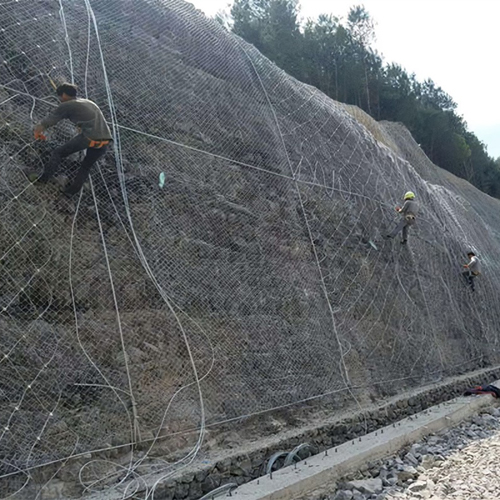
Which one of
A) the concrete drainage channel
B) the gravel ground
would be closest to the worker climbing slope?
the concrete drainage channel

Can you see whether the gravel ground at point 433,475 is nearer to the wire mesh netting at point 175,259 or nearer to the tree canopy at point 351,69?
the wire mesh netting at point 175,259

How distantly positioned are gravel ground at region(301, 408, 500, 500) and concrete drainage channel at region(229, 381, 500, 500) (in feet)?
0.27

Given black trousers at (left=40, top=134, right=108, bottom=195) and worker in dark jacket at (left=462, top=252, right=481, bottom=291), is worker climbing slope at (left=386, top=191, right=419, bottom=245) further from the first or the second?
black trousers at (left=40, top=134, right=108, bottom=195)

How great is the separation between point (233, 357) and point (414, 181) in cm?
829

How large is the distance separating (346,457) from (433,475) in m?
0.83

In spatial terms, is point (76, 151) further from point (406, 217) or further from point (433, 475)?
point (406, 217)

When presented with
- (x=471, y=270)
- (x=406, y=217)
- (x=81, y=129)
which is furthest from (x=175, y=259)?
(x=471, y=270)

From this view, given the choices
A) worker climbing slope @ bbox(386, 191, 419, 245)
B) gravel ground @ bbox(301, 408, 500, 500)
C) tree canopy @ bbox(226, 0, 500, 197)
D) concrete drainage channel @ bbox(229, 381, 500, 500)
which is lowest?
gravel ground @ bbox(301, 408, 500, 500)

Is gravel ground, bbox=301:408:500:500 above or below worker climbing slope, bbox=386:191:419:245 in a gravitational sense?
below

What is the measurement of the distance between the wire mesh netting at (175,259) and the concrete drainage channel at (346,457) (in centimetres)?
54

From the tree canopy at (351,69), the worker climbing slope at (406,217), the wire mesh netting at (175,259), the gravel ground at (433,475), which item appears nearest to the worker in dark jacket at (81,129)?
the wire mesh netting at (175,259)

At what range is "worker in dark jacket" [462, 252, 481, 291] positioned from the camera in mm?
10904

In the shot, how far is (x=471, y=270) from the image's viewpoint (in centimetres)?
1097

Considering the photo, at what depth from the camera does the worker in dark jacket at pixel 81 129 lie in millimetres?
4188
